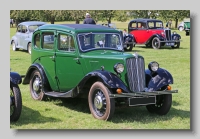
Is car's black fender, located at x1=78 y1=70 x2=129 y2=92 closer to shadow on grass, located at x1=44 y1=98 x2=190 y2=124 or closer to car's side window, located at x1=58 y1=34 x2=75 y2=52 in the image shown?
shadow on grass, located at x1=44 y1=98 x2=190 y2=124

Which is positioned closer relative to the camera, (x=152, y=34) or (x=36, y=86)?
(x=36, y=86)

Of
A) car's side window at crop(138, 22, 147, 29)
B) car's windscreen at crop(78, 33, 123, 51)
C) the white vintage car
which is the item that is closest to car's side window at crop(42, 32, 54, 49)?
car's windscreen at crop(78, 33, 123, 51)

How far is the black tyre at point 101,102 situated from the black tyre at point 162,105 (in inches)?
44.5

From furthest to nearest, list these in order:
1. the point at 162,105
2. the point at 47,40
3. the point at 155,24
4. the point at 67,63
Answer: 1. the point at 155,24
2. the point at 47,40
3. the point at 67,63
4. the point at 162,105

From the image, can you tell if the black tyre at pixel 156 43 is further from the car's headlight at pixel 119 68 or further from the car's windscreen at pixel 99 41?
the car's headlight at pixel 119 68

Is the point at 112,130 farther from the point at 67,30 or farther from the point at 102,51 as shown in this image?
the point at 67,30

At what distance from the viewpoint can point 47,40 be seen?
8.52 metres

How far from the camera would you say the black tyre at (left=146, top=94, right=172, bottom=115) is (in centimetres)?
722

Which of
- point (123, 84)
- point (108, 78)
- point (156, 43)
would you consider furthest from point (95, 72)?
point (156, 43)

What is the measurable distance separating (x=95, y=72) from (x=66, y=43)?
124 cm

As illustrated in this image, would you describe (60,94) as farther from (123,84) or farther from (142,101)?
(142,101)

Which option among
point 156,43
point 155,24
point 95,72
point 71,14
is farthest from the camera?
point 155,24

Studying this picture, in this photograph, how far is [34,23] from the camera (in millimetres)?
17953

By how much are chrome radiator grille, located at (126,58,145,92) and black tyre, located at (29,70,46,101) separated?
231cm
